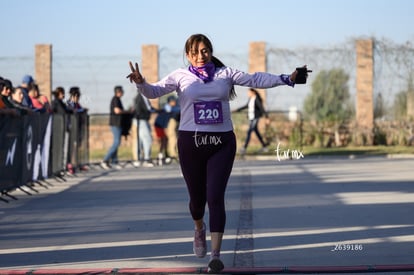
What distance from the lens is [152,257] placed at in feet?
31.2

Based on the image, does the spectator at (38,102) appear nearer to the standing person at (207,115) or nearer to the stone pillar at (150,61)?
the standing person at (207,115)

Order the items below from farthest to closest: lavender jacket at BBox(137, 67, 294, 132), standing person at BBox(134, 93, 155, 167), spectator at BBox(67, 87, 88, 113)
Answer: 1. standing person at BBox(134, 93, 155, 167)
2. spectator at BBox(67, 87, 88, 113)
3. lavender jacket at BBox(137, 67, 294, 132)

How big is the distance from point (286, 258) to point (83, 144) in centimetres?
1450

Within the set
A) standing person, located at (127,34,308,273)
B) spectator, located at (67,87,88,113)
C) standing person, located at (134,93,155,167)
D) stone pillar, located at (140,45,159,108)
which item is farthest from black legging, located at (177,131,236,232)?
stone pillar, located at (140,45,159,108)

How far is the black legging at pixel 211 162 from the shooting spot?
891cm

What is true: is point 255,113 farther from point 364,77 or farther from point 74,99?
point 74,99

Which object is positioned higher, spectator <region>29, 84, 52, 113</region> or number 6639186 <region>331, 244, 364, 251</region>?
spectator <region>29, 84, 52, 113</region>

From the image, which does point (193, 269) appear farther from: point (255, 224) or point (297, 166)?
point (297, 166)

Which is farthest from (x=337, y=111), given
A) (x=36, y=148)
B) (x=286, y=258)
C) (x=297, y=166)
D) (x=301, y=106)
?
(x=286, y=258)

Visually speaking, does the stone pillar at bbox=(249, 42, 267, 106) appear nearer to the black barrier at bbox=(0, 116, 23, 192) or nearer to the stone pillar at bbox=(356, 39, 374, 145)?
the stone pillar at bbox=(356, 39, 374, 145)

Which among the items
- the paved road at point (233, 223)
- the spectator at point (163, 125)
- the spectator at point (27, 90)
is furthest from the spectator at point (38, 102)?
the spectator at point (163, 125)

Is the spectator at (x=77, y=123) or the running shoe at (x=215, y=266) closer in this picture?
the running shoe at (x=215, y=266)

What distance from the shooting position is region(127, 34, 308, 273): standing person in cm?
891

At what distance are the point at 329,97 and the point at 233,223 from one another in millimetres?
22811
